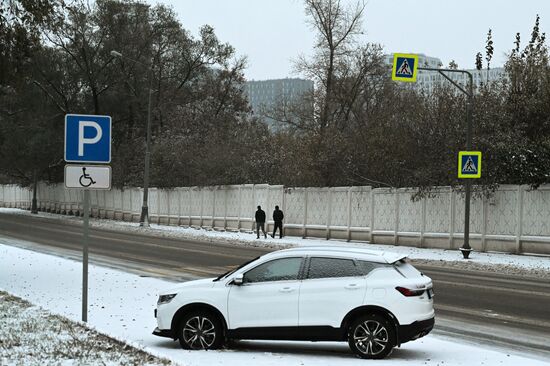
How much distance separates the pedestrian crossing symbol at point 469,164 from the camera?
1005 inches

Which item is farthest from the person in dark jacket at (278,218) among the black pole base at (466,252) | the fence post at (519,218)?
the fence post at (519,218)

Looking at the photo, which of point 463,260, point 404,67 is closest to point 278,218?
point 463,260

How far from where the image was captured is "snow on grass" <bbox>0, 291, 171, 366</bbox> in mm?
8117

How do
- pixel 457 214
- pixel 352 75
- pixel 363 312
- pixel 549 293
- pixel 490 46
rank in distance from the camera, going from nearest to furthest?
pixel 363 312
pixel 549 293
pixel 457 214
pixel 490 46
pixel 352 75

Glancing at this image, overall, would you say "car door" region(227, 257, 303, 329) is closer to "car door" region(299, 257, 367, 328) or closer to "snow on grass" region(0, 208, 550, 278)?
"car door" region(299, 257, 367, 328)

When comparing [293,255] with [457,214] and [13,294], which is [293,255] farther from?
[457,214]

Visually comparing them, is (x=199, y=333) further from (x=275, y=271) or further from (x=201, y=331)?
(x=275, y=271)

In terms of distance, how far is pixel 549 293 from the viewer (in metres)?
16.2

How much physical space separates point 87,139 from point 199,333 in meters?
3.46

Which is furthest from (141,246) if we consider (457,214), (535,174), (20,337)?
(20,337)

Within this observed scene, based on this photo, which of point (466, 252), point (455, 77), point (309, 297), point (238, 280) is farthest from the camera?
point (455, 77)

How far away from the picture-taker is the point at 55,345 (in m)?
8.97

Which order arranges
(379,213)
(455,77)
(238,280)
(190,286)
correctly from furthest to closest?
(455,77) → (379,213) → (190,286) → (238,280)

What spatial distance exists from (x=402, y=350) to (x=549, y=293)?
7.67 meters
